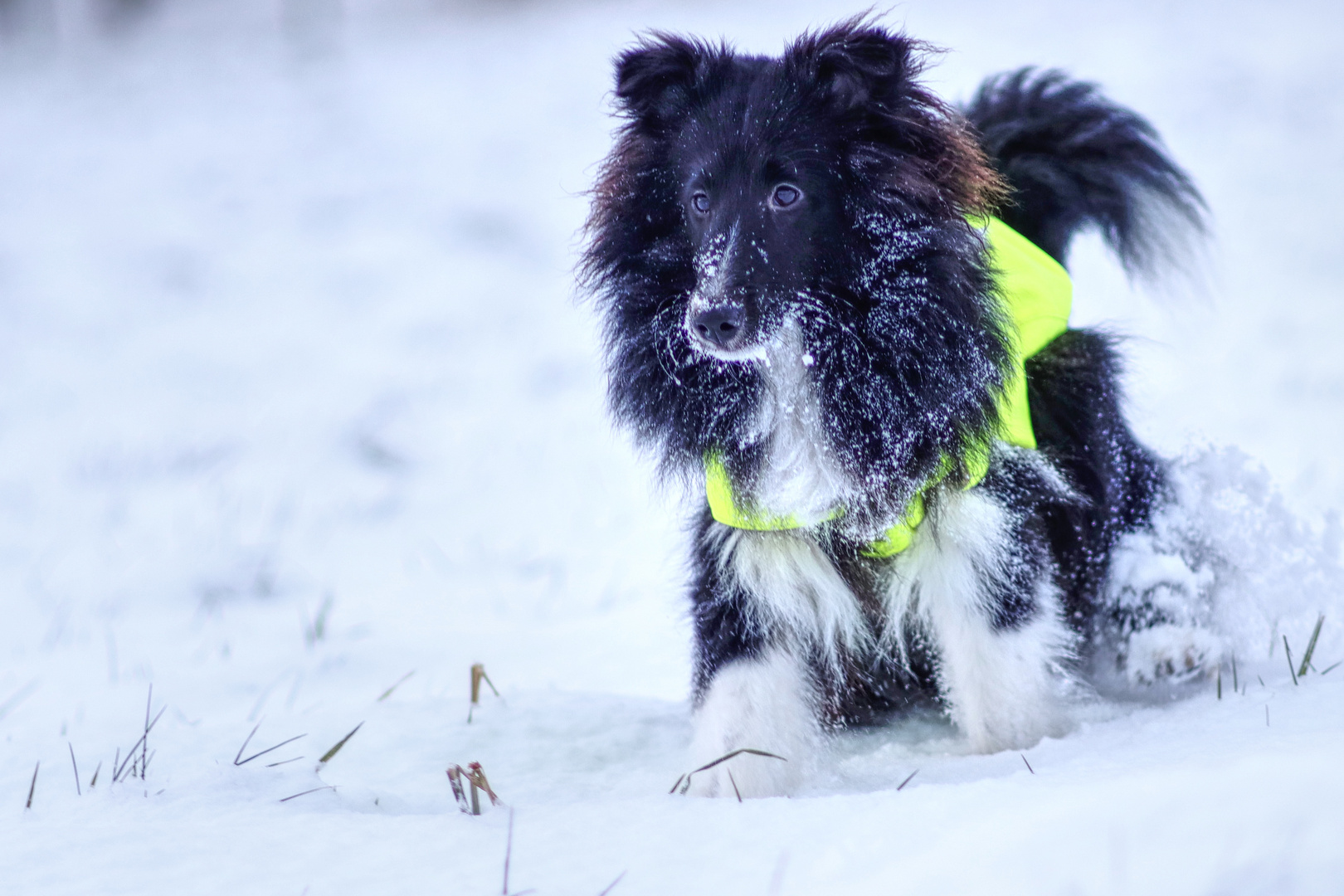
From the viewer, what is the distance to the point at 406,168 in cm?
1075

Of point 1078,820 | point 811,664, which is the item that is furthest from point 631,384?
point 1078,820

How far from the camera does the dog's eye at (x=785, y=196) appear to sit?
258cm

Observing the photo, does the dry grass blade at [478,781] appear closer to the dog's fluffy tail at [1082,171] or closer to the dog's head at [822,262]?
the dog's head at [822,262]

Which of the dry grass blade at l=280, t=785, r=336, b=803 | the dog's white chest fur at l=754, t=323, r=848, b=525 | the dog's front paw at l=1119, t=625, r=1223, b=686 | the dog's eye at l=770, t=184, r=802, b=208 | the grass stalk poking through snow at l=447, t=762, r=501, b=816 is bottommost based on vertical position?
the dry grass blade at l=280, t=785, r=336, b=803

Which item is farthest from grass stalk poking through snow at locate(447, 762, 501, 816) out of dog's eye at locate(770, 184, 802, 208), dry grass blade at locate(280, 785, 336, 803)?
dog's eye at locate(770, 184, 802, 208)

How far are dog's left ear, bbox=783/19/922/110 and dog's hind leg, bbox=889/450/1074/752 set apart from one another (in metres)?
0.99

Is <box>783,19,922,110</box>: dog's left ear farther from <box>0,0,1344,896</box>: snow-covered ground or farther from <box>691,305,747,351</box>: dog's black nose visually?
<box>0,0,1344,896</box>: snow-covered ground

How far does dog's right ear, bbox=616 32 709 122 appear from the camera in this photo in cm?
277

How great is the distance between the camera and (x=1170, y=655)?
2.78m

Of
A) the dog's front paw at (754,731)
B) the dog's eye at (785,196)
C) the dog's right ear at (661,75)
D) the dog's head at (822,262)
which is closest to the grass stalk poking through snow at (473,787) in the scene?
the dog's front paw at (754,731)

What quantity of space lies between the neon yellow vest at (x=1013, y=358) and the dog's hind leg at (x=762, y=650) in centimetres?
8

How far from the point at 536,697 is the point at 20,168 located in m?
10.6

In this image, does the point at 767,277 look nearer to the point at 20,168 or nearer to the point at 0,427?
the point at 0,427

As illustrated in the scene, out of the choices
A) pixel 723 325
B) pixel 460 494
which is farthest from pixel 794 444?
pixel 460 494
